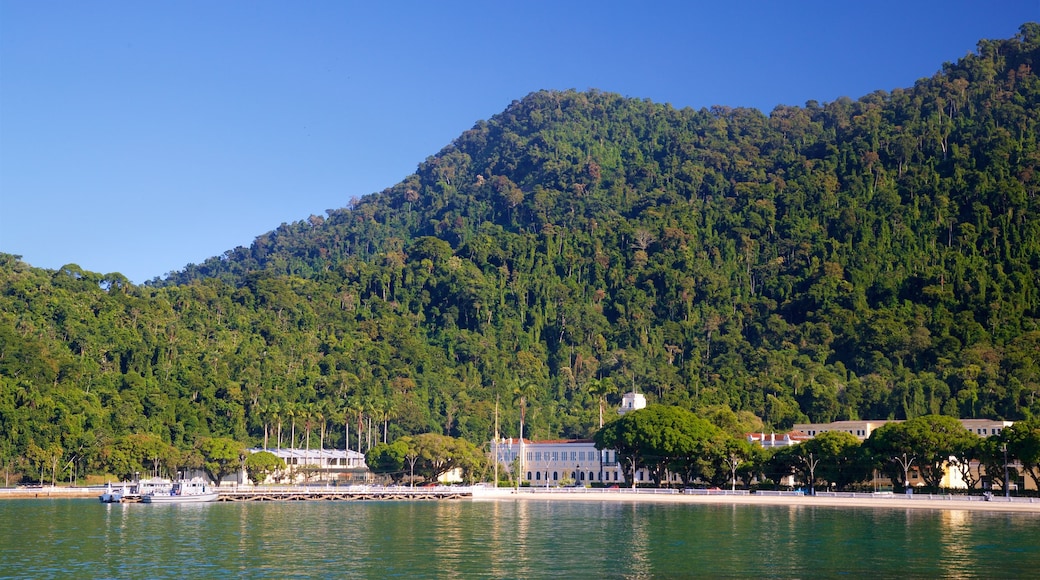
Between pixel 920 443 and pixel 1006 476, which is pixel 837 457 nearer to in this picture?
pixel 920 443

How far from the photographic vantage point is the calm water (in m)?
61.8

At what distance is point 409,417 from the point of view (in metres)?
190

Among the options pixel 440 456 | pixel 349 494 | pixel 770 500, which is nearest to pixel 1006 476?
pixel 770 500

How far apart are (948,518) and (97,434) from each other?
4092 inches

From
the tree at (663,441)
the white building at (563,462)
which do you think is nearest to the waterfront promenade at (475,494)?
the tree at (663,441)

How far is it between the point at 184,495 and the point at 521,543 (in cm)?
6439

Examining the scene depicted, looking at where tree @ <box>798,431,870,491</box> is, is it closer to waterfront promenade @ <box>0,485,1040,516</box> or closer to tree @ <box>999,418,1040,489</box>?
waterfront promenade @ <box>0,485,1040,516</box>

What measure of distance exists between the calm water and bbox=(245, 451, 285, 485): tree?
118 feet

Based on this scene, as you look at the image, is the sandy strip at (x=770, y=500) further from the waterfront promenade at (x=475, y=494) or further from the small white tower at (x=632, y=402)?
the small white tower at (x=632, y=402)

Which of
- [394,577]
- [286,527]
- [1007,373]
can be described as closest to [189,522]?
[286,527]

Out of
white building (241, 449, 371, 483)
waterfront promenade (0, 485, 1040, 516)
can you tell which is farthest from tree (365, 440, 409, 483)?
white building (241, 449, 371, 483)

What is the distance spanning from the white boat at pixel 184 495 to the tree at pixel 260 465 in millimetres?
12630

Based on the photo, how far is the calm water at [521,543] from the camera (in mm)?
61781

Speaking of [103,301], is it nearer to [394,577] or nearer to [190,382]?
[190,382]
